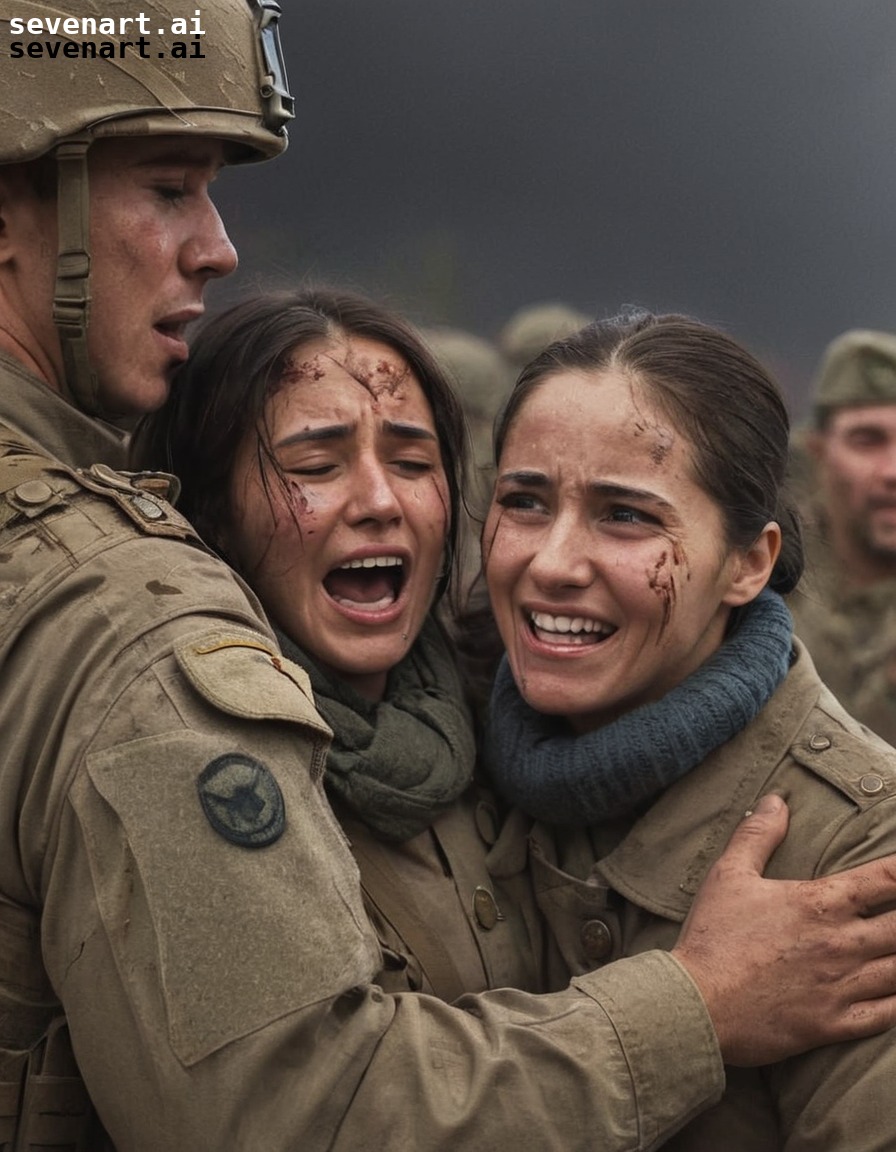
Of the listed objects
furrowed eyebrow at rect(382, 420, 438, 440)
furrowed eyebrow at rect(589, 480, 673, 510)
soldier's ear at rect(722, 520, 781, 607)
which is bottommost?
soldier's ear at rect(722, 520, 781, 607)

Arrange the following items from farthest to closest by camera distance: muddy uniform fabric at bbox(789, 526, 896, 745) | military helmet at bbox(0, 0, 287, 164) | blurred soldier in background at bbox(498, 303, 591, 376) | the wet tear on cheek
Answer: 1. blurred soldier in background at bbox(498, 303, 591, 376)
2. muddy uniform fabric at bbox(789, 526, 896, 745)
3. the wet tear on cheek
4. military helmet at bbox(0, 0, 287, 164)

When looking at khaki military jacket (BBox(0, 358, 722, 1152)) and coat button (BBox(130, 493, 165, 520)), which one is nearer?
khaki military jacket (BBox(0, 358, 722, 1152))

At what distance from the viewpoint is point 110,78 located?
3029mm

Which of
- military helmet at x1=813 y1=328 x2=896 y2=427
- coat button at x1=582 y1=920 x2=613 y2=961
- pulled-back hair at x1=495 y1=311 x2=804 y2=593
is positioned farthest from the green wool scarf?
military helmet at x1=813 y1=328 x2=896 y2=427

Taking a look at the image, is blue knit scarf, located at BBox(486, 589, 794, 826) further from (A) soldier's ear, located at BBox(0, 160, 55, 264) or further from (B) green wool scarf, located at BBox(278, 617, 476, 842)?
(A) soldier's ear, located at BBox(0, 160, 55, 264)

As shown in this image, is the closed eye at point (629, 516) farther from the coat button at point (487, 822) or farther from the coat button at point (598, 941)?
the coat button at point (598, 941)

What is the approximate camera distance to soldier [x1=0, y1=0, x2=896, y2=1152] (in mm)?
2322

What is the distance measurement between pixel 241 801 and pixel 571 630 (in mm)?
1101

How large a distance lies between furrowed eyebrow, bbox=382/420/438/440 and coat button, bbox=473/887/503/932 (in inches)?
37.8

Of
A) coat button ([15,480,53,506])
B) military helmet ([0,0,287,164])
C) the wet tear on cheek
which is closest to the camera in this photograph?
coat button ([15,480,53,506])

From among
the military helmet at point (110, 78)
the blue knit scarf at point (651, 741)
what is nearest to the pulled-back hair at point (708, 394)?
the blue knit scarf at point (651, 741)

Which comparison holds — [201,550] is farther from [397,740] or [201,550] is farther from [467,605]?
[467,605]

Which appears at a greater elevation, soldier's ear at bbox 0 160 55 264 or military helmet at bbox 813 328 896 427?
soldier's ear at bbox 0 160 55 264

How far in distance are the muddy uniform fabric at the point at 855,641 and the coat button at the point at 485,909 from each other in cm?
624
